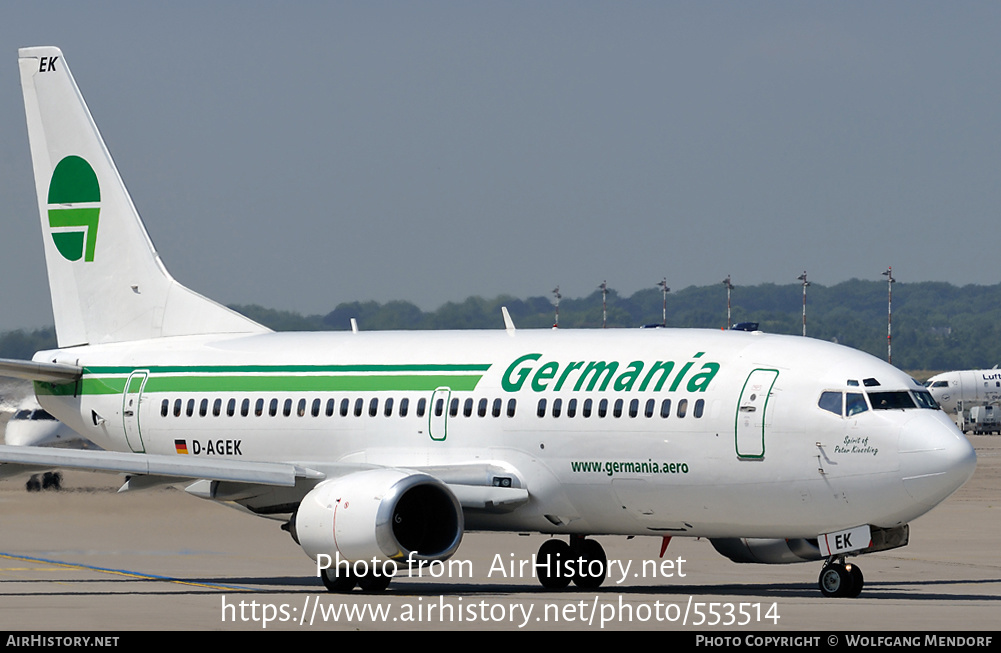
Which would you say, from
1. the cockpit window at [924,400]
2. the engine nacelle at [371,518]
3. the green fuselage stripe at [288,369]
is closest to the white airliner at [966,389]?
the green fuselage stripe at [288,369]

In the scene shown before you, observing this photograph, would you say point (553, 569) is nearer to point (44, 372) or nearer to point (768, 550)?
point (768, 550)

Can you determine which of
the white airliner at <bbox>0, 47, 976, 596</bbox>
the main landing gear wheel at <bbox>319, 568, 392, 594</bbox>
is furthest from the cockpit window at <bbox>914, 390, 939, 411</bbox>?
the main landing gear wheel at <bbox>319, 568, 392, 594</bbox>

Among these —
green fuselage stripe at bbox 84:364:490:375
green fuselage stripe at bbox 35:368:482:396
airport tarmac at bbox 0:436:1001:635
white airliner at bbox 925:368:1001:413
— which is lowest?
white airliner at bbox 925:368:1001:413

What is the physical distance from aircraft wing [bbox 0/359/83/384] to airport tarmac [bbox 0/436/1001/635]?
3.54 metres

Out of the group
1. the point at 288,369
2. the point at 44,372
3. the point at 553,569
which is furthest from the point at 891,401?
the point at 44,372

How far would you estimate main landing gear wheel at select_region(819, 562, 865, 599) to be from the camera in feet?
82.2

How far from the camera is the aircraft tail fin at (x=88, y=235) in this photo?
33.9 metres

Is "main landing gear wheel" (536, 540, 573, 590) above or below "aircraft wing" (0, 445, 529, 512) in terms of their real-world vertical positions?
below

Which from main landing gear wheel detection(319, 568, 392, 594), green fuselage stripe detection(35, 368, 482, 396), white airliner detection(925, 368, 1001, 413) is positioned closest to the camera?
main landing gear wheel detection(319, 568, 392, 594)

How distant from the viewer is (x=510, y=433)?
2780cm

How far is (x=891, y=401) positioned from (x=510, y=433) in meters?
6.22

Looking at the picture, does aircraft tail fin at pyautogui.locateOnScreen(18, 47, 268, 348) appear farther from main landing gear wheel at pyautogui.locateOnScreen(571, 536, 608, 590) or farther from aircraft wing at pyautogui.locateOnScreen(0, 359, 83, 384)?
main landing gear wheel at pyautogui.locateOnScreen(571, 536, 608, 590)

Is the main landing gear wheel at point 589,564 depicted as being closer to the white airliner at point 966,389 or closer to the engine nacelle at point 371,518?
the engine nacelle at point 371,518

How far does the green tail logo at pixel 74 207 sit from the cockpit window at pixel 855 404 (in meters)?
16.4
